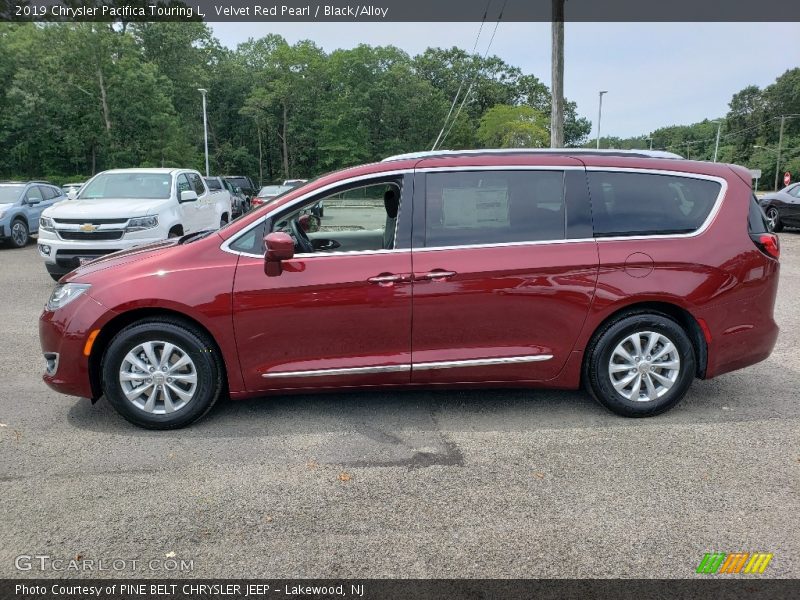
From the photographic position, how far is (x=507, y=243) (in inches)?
171

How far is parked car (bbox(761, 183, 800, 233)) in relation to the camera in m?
17.1

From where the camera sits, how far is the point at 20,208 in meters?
15.6

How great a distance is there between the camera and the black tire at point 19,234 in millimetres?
15086

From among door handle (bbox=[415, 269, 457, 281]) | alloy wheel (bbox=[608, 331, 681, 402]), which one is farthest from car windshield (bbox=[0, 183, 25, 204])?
alloy wheel (bbox=[608, 331, 681, 402])

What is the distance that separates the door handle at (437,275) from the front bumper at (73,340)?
2.07m

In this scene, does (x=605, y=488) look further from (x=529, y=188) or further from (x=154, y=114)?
(x=154, y=114)

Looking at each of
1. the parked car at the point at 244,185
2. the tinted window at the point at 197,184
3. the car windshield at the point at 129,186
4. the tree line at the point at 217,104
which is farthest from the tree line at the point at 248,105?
the parked car at the point at 244,185

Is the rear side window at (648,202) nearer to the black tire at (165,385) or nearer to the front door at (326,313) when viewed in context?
the front door at (326,313)

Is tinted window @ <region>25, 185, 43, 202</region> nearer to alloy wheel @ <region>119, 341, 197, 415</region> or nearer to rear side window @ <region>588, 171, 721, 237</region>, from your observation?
alloy wheel @ <region>119, 341, 197, 415</region>

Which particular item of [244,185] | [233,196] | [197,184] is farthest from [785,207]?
[244,185]

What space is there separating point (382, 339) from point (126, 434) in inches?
72.6

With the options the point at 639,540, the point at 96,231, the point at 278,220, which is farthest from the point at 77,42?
the point at 639,540

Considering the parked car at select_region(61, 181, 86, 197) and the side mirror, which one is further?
the parked car at select_region(61, 181, 86, 197)

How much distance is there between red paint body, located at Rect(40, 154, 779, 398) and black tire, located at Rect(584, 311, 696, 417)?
4.3 inches
